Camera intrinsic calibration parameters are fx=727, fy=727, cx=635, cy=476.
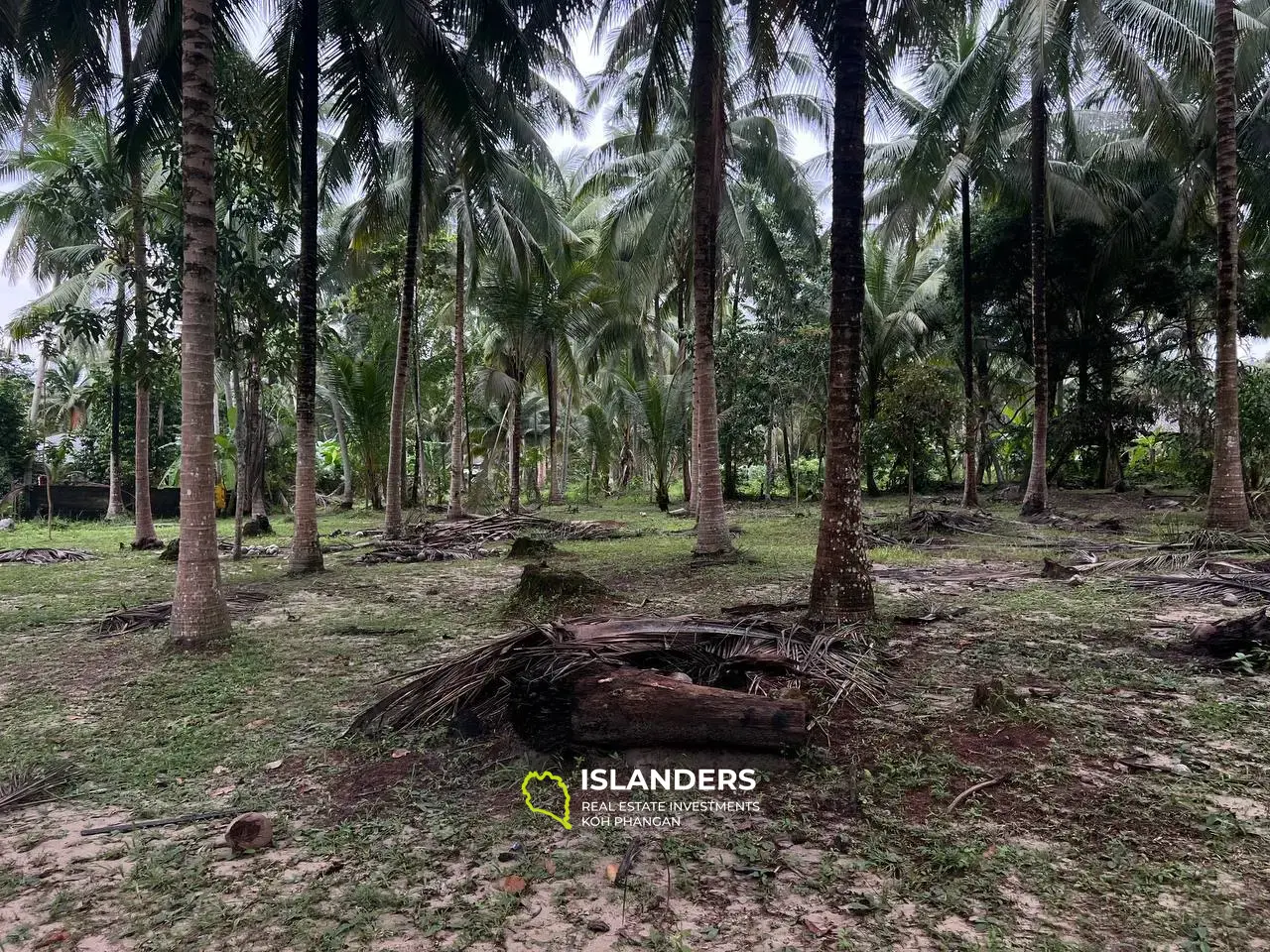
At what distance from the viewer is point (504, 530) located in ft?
49.9

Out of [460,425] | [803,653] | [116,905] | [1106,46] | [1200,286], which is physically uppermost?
[1106,46]

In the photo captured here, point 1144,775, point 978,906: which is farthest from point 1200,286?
point 978,906

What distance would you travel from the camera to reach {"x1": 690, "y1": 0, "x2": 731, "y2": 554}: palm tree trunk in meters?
9.86

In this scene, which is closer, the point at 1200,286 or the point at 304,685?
the point at 304,685

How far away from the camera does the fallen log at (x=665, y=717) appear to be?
351 cm

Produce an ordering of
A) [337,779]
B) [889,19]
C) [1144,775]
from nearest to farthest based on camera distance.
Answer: [1144,775] < [337,779] < [889,19]

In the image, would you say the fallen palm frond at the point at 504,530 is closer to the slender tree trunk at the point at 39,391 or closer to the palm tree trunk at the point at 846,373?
the palm tree trunk at the point at 846,373

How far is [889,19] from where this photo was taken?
305 inches

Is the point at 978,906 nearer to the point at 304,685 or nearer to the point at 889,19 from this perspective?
the point at 304,685

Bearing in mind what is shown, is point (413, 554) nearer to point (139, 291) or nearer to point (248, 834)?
point (139, 291)

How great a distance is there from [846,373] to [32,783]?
5.63 m

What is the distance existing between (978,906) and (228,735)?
3.90m

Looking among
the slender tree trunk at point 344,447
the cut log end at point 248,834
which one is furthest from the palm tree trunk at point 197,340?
the slender tree trunk at point 344,447

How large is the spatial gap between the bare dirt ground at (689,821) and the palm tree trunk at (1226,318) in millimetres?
6902
